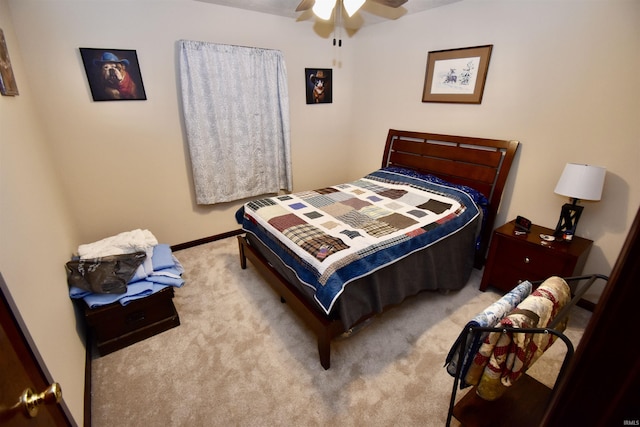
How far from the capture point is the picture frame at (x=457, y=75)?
258cm

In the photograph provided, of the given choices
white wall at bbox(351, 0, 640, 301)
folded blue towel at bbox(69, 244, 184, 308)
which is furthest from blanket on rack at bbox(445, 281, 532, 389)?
folded blue towel at bbox(69, 244, 184, 308)

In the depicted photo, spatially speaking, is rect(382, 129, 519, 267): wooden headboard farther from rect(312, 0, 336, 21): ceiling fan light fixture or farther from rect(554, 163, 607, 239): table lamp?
rect(312, 0, 336, 21): ceiling fan light fixture

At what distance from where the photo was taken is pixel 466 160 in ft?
9.25

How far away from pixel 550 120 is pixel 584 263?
1138mm

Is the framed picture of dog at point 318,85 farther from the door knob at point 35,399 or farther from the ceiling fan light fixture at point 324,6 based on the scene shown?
the door knob at point 35,399

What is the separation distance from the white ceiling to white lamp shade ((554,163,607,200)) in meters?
1.85

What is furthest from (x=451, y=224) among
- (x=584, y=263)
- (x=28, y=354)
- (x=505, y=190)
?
(x=28, y=354)

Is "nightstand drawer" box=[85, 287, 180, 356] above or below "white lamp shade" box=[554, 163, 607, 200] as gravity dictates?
below

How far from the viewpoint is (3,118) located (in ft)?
4.60

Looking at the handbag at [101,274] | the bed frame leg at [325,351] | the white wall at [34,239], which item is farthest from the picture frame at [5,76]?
the bed frame leg at [325,351]

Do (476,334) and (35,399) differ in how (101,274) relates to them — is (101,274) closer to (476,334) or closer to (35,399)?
(35,399)

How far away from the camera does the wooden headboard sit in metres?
2.58

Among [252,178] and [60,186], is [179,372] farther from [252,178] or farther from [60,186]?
[252,178]

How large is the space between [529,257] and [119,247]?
3.11 meters
